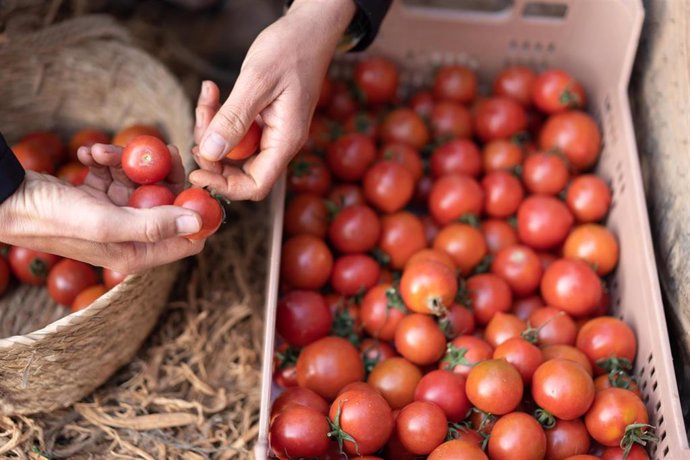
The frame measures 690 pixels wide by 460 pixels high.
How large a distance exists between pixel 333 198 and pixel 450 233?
331mm

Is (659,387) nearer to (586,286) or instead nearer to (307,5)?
(586,286)

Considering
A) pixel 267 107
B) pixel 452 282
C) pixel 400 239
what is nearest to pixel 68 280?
pixel 267 107

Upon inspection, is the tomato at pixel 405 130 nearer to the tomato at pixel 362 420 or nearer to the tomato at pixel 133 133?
the tomato at pixel 133 133

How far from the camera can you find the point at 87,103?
6.88 ft

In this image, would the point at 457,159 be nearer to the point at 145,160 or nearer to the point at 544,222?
the point at 544,222

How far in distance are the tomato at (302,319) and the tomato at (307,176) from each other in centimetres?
33

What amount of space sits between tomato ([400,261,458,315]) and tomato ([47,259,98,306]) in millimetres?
805

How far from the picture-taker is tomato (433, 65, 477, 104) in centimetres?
210

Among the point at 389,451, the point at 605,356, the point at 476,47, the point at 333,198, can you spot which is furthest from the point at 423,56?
the point at 389,451

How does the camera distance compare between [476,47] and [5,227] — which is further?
[476,47]

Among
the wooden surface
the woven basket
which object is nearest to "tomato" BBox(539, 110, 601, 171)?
the wooden surface

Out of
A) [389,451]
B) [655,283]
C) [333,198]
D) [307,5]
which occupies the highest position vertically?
[307,5]

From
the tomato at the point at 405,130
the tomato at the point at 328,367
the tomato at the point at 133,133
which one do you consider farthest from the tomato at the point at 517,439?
the tomato at the point at 133,133

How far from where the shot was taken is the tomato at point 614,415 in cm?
140
